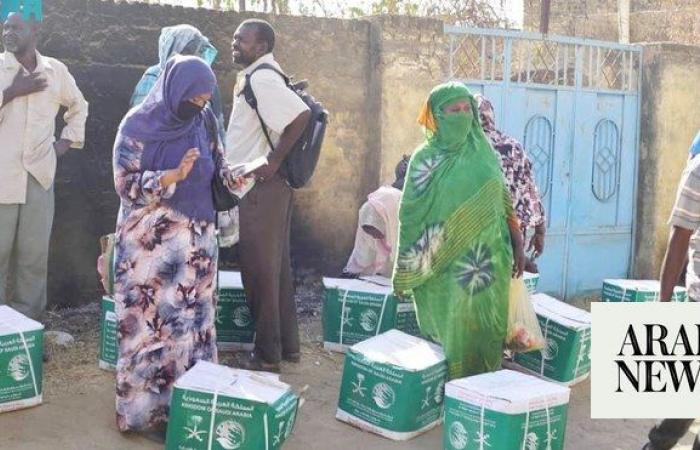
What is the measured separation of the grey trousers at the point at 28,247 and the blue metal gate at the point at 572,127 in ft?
10.7

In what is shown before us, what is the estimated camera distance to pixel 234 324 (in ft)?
17.2

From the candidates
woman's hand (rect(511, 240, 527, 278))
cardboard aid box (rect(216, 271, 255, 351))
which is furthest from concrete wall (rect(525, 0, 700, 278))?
cardboard aid box (rect(216, 271, 255, 351))

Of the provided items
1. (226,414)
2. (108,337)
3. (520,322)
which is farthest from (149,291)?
(520,322)

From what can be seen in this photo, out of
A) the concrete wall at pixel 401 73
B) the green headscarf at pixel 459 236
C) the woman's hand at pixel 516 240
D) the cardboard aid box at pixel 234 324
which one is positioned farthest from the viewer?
the concrete wall at pixel 401 73

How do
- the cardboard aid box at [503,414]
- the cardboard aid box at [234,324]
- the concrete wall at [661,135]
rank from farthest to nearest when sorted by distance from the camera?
the concrete wall at [661,135] < the cardboard aid box at [234,324] < the cardboard aid box at [503,414]

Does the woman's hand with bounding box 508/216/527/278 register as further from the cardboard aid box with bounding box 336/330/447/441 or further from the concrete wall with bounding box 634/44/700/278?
the concrete wall with bounding box 634/44/700/278

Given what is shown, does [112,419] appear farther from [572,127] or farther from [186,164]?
[572,127]

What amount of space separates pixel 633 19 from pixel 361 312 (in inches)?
553

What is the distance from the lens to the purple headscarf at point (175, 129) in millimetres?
3816

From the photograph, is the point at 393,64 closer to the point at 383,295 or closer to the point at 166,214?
the point at 383,295

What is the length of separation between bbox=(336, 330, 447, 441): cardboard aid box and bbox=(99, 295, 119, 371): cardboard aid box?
49.8 inches

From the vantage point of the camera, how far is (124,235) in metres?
3.93

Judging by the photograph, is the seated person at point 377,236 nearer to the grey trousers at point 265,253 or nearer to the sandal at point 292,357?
the sandal at point 292,357

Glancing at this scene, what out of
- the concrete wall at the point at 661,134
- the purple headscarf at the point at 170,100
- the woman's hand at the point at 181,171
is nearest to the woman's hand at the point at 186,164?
the woman's hand at the point at 181,171
